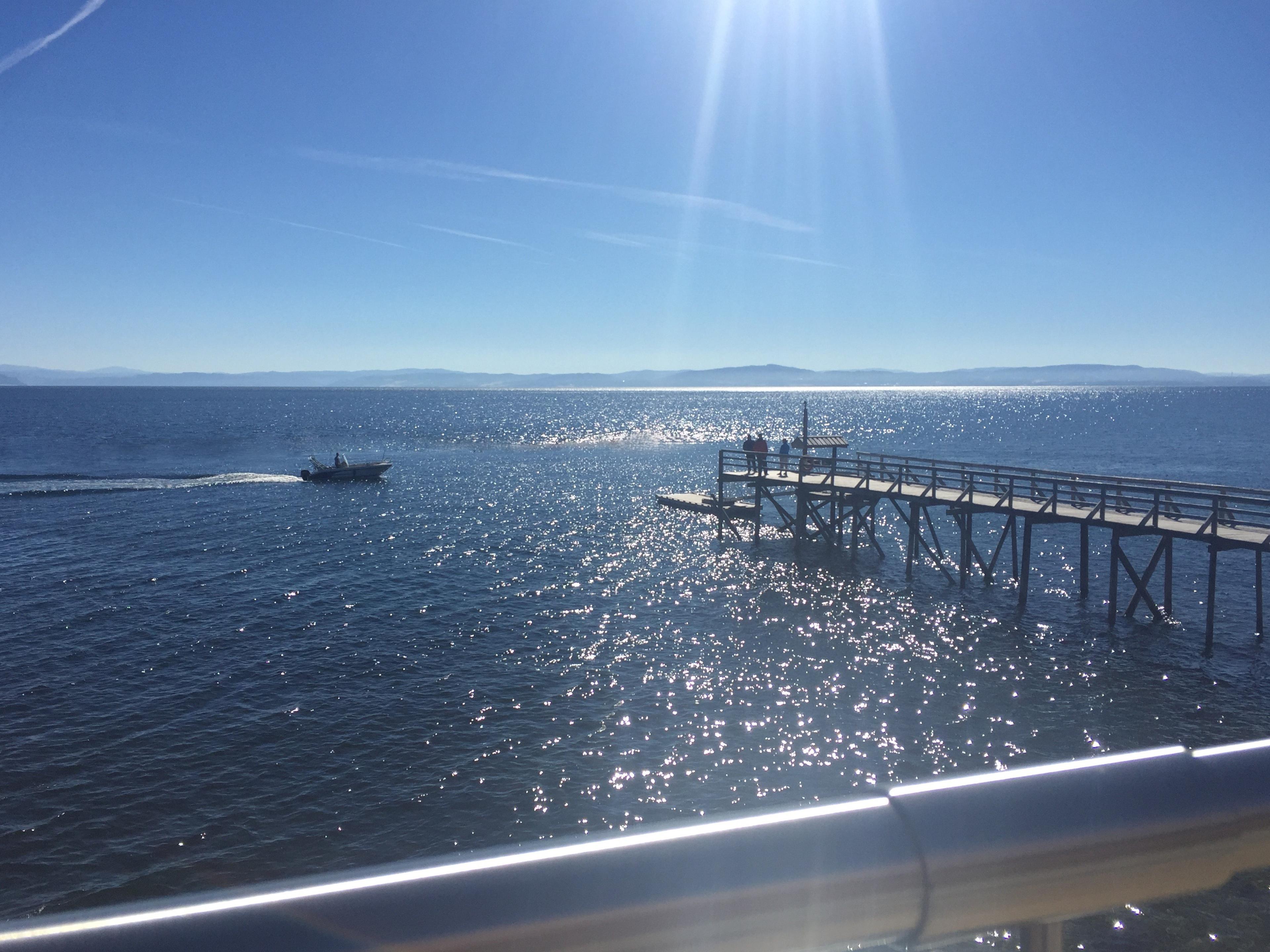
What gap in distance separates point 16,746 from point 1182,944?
913 inches

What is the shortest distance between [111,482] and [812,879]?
235 ft

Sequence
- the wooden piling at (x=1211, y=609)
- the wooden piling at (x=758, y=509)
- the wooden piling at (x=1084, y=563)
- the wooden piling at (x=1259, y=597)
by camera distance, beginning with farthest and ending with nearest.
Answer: the wooden piling at (x=758, y=509) < the wooden piling at (x=1084, y=563) < the wooden piling at (x=1259, y=597) < the wooden piling at (x=1211, y=609)

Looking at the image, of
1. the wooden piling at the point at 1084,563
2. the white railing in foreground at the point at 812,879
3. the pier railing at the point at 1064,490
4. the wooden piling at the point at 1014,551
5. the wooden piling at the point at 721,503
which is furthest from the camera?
the wooden piling at the point at 721,503

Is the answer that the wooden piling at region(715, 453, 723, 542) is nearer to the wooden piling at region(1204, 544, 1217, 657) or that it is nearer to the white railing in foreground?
the wooden piling at region(1204, 544, 1217, 657)

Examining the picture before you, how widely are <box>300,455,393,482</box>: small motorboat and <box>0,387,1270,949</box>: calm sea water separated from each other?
17.2 meters

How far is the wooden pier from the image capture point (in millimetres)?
25906

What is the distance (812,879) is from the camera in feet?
4.66

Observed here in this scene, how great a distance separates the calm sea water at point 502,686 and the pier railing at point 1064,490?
3.59m

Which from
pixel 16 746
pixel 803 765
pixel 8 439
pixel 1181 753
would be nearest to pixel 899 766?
pixel 803 765

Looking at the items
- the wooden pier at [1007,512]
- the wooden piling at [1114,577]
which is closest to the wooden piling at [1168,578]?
the wooden pier at [1007,512]

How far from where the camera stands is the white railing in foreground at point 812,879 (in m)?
1.25

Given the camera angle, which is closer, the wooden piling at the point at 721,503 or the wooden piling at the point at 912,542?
the wooden piling at the point at 912,542

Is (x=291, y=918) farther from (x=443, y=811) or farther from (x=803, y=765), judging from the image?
(x=803, y=765)

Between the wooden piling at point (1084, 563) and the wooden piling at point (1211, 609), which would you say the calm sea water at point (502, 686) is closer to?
the wooden piling at point (1211, 609)
